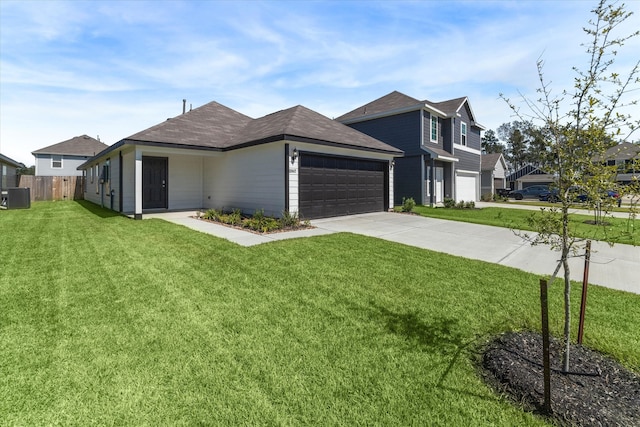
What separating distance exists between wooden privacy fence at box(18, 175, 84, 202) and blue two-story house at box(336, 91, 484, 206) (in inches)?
835

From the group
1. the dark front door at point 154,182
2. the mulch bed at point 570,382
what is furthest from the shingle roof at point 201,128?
the mulch bed at point 570,382

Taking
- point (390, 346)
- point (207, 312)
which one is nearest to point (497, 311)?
point (390, 346)

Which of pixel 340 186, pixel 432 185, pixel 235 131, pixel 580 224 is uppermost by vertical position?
pixel 235 131

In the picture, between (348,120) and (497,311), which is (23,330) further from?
(348,120)

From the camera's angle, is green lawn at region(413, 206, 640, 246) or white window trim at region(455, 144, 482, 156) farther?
white window trim at region(455, 144, 482, 156)

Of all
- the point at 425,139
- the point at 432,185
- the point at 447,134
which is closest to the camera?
the point at 425,139

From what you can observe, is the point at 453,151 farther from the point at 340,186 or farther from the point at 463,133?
the point at 340,186

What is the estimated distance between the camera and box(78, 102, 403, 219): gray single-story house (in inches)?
414

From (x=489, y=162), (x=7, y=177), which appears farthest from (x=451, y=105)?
(x=7, y=177)

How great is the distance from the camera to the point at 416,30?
326 inches

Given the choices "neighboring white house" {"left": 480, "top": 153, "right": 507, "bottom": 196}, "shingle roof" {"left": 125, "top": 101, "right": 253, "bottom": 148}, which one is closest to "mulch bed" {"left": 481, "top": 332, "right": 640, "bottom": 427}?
"shingle roof" {"left": 125, "top": 101, "right": 253, "bottom": 148}

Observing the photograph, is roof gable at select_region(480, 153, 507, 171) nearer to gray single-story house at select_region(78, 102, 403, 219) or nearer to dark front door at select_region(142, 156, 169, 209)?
gray single-story house at select_region(78, 102, 403, 219)

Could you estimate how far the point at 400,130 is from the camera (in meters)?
18.3

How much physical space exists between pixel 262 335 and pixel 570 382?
8.81 feet
